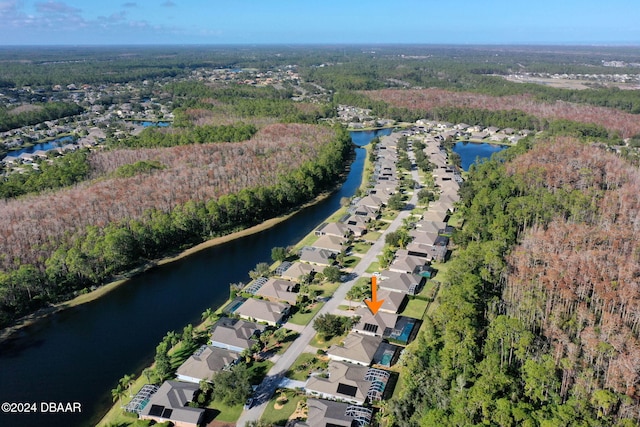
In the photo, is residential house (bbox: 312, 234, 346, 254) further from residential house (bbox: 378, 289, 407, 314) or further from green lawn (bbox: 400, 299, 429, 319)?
green lawn (bbox: 400, 299, 429, 319)

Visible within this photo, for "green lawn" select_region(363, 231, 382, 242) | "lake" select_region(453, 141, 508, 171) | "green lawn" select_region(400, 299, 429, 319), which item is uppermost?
"lake" select_region(453, 141, 508, 171)

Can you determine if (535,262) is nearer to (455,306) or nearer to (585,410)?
(455,306)

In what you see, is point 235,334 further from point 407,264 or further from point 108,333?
point 407,264

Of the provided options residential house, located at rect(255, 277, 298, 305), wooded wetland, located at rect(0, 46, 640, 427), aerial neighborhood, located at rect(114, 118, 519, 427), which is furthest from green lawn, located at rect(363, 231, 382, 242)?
residential house, located at rect(255, 277, 298, 305)

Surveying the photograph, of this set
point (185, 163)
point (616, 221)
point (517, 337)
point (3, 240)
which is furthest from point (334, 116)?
point (517, 337)

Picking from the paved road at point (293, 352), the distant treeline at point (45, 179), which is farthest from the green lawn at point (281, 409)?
the distant treeline at point (45, 179)

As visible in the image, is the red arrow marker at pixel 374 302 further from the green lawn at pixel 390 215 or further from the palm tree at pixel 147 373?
the green lawn at pixel 390 215

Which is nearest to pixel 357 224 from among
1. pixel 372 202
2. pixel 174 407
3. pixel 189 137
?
pixel 372 202
